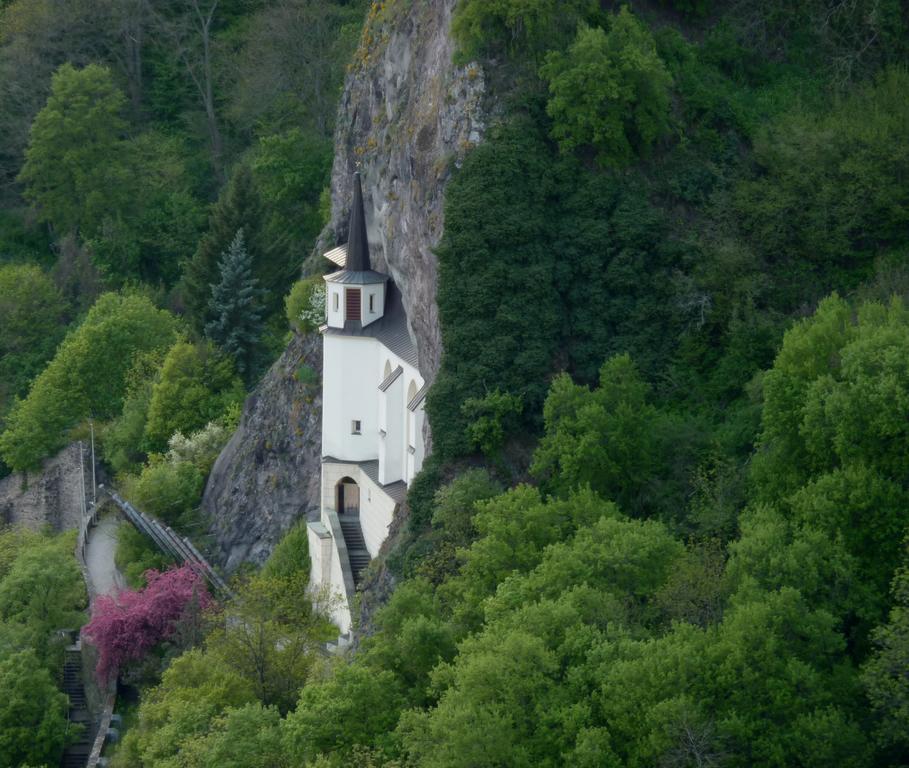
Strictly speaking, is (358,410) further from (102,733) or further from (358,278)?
(102,733)

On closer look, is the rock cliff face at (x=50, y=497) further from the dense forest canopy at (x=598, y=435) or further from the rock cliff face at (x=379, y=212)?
the rock cliff face at (x=379, y=212)

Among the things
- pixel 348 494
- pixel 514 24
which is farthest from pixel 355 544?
pixel 514 24

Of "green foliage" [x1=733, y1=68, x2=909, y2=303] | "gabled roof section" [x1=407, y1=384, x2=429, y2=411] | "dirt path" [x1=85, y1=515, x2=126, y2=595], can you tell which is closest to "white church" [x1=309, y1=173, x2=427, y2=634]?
"gabled roof section" [x1=407, y1=384, x2=429, y2=411]

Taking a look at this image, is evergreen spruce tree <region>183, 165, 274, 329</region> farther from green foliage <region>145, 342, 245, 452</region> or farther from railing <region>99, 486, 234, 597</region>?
railing <region>99, 486, 234, 597</region>

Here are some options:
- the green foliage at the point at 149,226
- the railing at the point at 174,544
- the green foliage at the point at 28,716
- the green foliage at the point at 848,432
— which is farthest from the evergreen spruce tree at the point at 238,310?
the green foliage at the point at 848,432

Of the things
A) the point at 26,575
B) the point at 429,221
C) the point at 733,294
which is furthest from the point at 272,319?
the point at 733,294

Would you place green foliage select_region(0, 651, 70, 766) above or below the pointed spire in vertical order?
below

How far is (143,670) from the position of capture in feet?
209

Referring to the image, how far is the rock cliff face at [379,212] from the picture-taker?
58.8 metres

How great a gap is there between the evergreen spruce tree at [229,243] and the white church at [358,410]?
15531 millimetres

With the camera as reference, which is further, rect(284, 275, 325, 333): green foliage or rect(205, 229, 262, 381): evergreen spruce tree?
rect(205, 229, 262, 381): evergreen spruce tree

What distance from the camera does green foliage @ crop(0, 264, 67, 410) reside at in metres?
87.2

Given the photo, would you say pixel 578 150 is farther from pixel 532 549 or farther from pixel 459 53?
pixel 532 549

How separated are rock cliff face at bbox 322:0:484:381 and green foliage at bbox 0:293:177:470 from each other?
18.7 m
